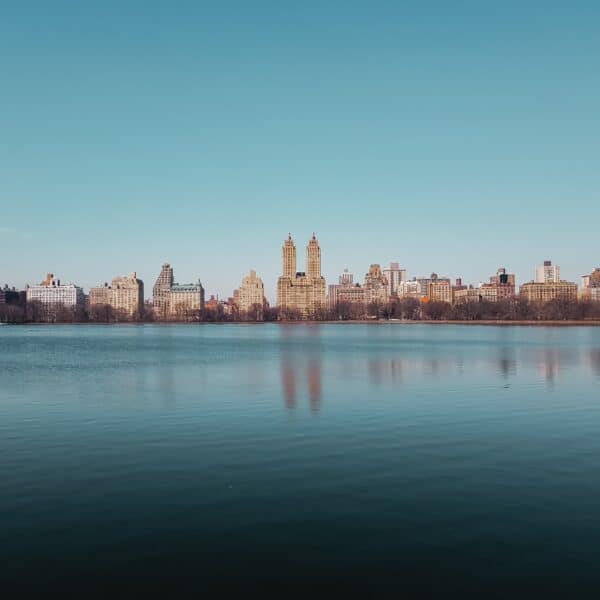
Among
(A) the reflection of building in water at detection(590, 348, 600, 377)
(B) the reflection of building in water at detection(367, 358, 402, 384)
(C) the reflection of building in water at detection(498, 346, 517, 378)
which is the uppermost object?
(B) the reflection of building in water at detection(367, 358, 402, 384)

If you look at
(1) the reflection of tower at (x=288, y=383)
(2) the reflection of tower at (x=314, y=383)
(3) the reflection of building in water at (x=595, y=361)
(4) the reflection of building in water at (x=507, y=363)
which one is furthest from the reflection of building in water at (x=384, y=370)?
(3) the reflection of building in water at (x=595, y=361)

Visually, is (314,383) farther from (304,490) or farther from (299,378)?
(304,490)

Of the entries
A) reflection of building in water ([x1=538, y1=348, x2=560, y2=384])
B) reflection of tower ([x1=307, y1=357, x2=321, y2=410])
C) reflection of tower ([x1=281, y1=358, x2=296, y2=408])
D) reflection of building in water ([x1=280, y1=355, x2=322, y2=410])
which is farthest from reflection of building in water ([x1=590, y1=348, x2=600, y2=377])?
reflection of tower ([x1=281, y1=358, x2=296, y2=408])

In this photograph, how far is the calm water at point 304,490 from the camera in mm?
9062

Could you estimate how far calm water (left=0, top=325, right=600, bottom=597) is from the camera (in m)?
9.06

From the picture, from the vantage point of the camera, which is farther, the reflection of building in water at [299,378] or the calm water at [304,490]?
the reflection of building in water at [299,378]

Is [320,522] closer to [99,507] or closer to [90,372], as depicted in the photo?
[99,507]

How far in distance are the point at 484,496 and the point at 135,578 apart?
686 cm

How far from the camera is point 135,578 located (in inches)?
343

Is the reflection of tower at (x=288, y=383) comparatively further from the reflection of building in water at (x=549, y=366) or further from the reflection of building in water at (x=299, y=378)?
the reflection of building in water at (x=549, y=366)

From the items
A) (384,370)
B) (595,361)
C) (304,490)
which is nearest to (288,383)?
(384,370)

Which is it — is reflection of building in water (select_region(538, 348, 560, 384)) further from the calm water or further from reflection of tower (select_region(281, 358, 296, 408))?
reflection of tower (select_region(281, 358, 296, 408))

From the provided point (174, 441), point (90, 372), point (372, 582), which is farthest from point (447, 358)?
point (372, 582)

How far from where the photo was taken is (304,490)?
41.6ft
